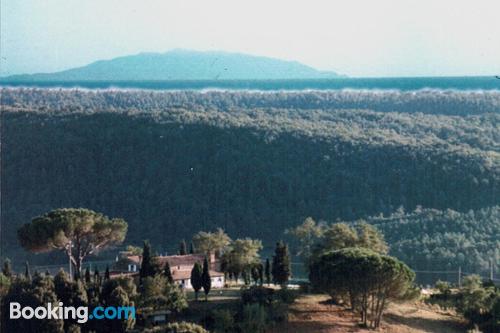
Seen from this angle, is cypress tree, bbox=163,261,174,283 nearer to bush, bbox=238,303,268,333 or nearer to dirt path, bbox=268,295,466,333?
bush, bbox=238,303,268,333

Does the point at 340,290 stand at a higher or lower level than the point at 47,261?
higher

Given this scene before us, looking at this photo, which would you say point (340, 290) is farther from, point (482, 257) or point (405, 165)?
point (405, 165)

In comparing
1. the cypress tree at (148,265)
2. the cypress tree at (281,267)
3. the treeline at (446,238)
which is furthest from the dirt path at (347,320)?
the treeline at (446,238)

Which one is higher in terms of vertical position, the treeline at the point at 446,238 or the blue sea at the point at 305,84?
the blue sea at the point at 305,84

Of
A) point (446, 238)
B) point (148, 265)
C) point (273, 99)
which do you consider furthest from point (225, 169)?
point (273, 99)

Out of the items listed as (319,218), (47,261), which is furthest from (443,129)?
(47,261)

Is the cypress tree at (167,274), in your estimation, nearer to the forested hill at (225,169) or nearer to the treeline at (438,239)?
the treeline at (438,239)

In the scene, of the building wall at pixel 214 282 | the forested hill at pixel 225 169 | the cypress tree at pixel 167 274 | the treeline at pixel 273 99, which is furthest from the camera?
the treeline at pixel 273 99
